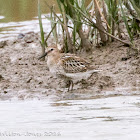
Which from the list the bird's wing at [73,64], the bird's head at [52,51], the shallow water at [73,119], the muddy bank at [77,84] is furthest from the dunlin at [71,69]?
the shallow water at [73,119]

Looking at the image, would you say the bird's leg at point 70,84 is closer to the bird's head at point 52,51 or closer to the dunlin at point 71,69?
the dunlin at point 71,69

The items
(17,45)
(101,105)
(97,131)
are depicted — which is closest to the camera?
(97,131)

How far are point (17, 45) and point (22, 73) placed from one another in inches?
85.0

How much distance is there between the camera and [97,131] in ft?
21.4

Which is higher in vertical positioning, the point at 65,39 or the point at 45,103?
the point at 65,39

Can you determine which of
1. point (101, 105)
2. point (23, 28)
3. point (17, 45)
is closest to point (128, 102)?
point (101, 105)

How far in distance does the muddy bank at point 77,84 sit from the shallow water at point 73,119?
51 centimetres

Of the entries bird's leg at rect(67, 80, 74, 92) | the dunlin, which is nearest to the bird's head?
the dunlin

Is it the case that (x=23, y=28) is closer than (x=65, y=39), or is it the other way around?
(x=65, y=39)

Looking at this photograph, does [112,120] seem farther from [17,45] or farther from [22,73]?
[17,45]

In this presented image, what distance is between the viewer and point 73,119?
23.4 ft

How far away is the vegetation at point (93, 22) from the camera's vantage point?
9.64 metres

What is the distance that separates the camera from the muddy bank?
8922 millimetres

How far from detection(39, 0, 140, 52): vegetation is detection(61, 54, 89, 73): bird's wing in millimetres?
712
